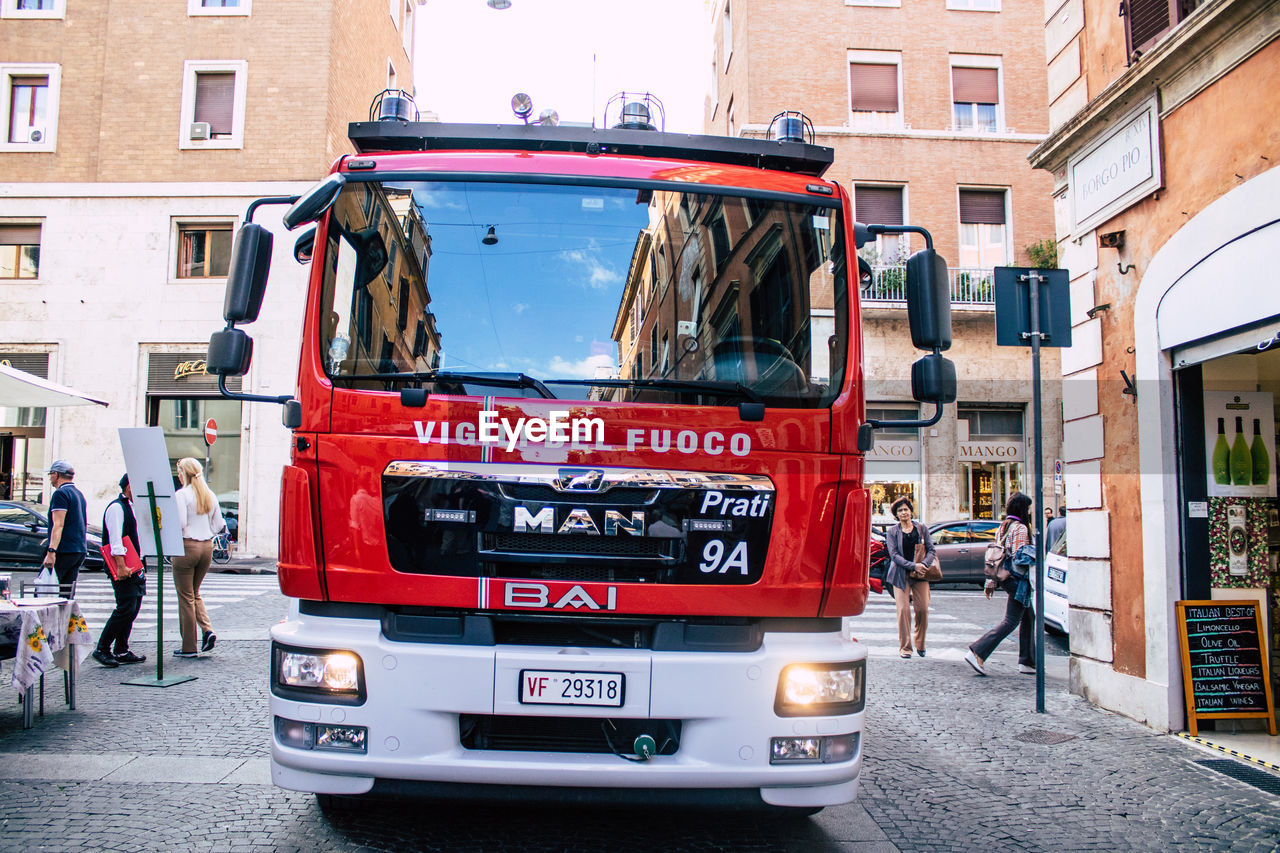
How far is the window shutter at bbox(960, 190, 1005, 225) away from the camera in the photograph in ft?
81.1

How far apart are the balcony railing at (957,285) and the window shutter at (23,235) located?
19.6m

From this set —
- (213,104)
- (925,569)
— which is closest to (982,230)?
(925,569)

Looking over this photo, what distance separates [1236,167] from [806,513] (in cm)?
417

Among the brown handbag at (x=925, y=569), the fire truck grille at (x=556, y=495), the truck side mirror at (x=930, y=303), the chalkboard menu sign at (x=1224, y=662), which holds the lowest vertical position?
the chalkboard menu sign at (x=1224, y=662)

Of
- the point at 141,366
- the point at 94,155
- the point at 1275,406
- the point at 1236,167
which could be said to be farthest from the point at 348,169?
the point at 94,155

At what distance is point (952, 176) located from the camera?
24484mm

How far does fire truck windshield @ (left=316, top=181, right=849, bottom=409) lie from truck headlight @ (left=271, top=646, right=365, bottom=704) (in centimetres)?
107

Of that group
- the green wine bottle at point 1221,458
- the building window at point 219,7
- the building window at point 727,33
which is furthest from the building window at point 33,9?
the green wine bottle at point 1221,458

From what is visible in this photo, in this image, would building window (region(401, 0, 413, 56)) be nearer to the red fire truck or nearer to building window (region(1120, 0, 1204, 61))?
building window (region(1120, 0, 1204, 61))

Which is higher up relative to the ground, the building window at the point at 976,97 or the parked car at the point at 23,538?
the building window at the point at 976,97

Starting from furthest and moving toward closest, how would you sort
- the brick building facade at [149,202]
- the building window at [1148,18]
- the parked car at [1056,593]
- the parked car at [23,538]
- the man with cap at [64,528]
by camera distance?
the brick building facade at [149,202], the parked car at [23,538], the parked car at [1056,593], the man with cap at [64,528], the building window at [1148,18]

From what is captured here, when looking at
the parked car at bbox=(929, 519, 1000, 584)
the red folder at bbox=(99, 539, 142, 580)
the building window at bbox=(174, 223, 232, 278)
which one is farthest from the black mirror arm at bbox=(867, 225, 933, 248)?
the building window at bbox=(174, 223, 232, 278)

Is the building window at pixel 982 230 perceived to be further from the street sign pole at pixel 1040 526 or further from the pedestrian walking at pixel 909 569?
the street sign pole at pixel 1040 526

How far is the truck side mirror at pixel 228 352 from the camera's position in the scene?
4.24 meters
